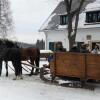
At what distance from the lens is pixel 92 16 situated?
3622 centimetres

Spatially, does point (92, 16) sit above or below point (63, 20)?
above

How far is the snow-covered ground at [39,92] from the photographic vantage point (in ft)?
38.3

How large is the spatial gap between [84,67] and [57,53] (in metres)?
1.31

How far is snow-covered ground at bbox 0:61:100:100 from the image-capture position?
11.7 metres

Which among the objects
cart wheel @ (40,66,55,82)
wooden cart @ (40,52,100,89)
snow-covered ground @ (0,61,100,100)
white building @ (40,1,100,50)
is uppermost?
white building @ (40,1,100,50)

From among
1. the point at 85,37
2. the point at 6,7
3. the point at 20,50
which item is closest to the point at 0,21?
the point at 6,7

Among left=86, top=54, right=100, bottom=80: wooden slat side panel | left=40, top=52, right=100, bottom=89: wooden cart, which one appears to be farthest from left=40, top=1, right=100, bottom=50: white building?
left=86, top=54, right=100, bottom=80: wooden slat side panel

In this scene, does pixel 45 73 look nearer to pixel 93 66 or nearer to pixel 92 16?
pixel 93 66

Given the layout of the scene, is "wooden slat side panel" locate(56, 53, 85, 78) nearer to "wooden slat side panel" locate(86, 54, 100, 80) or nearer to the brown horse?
"wooden slat side panel" locate(86, 54, 100, 80)

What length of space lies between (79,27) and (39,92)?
24.4 m

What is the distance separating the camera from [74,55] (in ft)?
44.2

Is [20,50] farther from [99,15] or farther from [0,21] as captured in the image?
[0,21]

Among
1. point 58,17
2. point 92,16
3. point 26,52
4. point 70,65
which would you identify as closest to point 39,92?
point 70,65

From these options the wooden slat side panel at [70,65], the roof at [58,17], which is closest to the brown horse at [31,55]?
the wooden slat side panel at [70,65]
